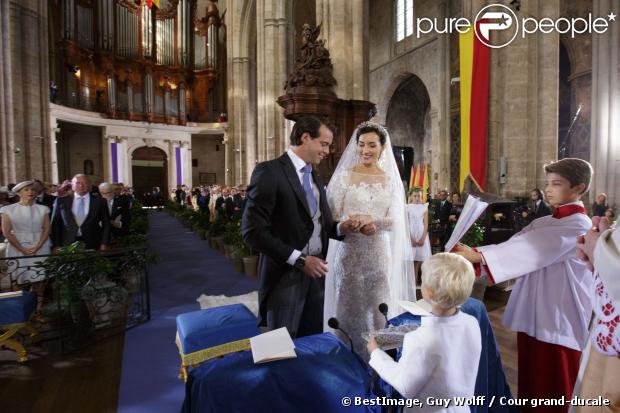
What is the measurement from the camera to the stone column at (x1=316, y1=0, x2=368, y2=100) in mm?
9062

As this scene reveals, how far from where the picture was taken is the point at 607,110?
31.8 feet

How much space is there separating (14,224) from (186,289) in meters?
2.45

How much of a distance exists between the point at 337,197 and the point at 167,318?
9.78ft

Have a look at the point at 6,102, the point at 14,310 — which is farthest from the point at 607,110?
the point at 6,102

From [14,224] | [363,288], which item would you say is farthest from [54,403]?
[14,224]

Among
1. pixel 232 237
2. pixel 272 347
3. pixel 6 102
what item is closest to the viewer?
pixel 272 347

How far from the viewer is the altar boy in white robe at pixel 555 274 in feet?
6.42

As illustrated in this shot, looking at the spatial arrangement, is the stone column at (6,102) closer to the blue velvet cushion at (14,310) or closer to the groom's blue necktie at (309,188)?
the blue velvet cushion at (14,310)

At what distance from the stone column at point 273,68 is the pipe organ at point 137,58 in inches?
571

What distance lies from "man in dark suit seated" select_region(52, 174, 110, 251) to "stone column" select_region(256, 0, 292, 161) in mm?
8939

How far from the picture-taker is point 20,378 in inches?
124

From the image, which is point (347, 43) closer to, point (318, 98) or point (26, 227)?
point (318, 98)

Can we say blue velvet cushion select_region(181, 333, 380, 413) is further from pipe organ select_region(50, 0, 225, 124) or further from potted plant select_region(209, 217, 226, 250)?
pipe organ select_region(50, 0, 225, 124)

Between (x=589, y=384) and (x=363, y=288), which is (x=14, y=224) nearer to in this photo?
(x=363, y=288)
